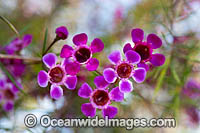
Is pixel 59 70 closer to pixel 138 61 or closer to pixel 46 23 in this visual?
pixel 138 61

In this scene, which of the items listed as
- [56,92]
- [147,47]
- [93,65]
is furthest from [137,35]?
[56,92]

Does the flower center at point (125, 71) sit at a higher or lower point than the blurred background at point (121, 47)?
lower

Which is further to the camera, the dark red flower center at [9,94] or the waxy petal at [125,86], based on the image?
the dark red flower center at [9,94]

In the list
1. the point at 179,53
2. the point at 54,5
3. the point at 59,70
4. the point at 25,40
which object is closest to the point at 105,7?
the point at 54,5

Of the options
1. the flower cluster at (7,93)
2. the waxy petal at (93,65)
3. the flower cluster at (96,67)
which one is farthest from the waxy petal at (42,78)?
the flower cluster at (7,93)

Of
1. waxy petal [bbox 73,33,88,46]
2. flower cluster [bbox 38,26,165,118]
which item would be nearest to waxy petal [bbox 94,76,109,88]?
flower cluster [bbox 38,26,165,118]

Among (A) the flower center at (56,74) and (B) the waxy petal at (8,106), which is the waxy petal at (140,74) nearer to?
(A) the flower center at (56,74)

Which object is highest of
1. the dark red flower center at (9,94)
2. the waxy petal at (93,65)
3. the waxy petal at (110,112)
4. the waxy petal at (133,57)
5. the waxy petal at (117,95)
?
the dark red flower center at (9,94)

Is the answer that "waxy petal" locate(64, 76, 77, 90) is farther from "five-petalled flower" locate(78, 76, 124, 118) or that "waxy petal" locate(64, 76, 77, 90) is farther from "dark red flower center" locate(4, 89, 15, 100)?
"dark red flower center" locate(4, 89, 15, 100)
